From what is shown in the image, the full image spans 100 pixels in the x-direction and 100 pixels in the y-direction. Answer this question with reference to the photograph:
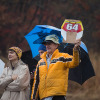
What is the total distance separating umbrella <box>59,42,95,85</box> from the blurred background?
9.90ft

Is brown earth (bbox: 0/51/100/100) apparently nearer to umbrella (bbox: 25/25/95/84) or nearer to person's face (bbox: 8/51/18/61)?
umbrella (bbox: 25/25/95/84)

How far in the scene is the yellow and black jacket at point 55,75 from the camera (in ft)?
13.8

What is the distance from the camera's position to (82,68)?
5.08 m

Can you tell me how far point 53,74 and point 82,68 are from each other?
931 millimetres

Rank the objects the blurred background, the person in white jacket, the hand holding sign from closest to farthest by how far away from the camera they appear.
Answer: the hand holding sign
the person in white jacket
the blurred background

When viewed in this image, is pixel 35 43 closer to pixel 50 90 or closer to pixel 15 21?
pixel 50 90

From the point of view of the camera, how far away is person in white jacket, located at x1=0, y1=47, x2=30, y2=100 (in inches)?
185

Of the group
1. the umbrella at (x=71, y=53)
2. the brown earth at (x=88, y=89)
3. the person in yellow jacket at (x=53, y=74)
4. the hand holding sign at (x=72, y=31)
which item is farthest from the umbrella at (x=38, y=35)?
the brown earth at (x=88, y=89)

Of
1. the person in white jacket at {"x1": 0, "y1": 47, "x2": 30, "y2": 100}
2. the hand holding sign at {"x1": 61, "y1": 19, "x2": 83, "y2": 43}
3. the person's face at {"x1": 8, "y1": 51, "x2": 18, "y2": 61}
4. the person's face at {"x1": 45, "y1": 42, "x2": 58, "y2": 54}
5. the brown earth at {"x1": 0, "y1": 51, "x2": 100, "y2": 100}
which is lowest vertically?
the brown earth at {"x1": 0, "y1": 51, "x2": 100, "y2": 100}

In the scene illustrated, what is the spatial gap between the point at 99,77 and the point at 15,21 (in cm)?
251

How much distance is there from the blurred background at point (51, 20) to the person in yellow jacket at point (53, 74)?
3.78m

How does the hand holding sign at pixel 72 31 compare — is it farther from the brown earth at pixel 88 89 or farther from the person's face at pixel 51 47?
the brown earth at pixel 88 89

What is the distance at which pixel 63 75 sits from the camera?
4281 millimetres

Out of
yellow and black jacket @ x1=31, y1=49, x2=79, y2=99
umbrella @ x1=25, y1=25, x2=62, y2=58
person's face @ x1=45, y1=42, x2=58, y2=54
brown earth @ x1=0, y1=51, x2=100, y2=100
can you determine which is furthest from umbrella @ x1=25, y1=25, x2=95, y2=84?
brown earth @ x1=0, y1=51, x2=100, y2=100
